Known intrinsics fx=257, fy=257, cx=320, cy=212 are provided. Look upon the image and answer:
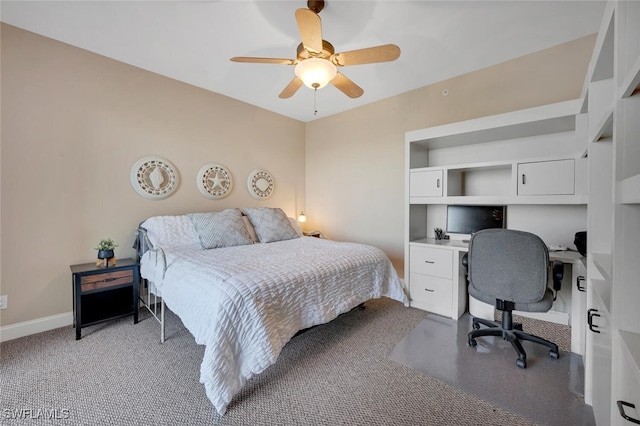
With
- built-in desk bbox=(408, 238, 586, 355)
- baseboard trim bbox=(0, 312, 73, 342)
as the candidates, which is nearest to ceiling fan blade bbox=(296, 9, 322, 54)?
built-in desk bbox=(408, 238, 586, 355)

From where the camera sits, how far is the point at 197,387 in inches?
64.3

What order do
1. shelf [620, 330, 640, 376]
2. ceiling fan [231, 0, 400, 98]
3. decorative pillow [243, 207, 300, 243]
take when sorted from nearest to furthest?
shelf [620, 330, 640, 376], ceiling fan [231, 0, 400, 98], decorative pillow [243, 207, 300, 243]

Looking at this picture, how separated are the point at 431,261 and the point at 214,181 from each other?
9.40 feet

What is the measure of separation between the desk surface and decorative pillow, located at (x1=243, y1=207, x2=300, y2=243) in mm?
1539

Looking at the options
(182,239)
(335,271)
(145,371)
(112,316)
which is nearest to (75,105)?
(182,239)

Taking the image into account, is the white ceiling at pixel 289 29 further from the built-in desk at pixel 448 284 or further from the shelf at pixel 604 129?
the built-in desk at pixel 448 284

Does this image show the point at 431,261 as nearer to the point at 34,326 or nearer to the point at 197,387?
the point at 197,387

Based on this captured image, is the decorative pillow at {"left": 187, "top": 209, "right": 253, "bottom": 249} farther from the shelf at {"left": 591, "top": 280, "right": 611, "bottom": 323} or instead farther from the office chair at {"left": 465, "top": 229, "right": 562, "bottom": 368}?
the shelf at {"left": 591, "top": 280, "right": 611, "bottom": 323}

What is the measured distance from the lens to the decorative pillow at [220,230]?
9.11ft

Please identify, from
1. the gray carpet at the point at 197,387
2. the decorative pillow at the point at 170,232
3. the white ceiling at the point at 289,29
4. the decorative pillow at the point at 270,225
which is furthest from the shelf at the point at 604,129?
the decorative pillow at the point at 170,232

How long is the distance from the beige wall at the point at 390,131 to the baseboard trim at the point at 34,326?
325 cm

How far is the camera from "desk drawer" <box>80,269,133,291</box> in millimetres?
2221

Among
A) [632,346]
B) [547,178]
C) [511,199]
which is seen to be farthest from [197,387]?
[547,178]

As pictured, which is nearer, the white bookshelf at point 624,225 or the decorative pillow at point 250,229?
the white bookshelf at point 624,225
